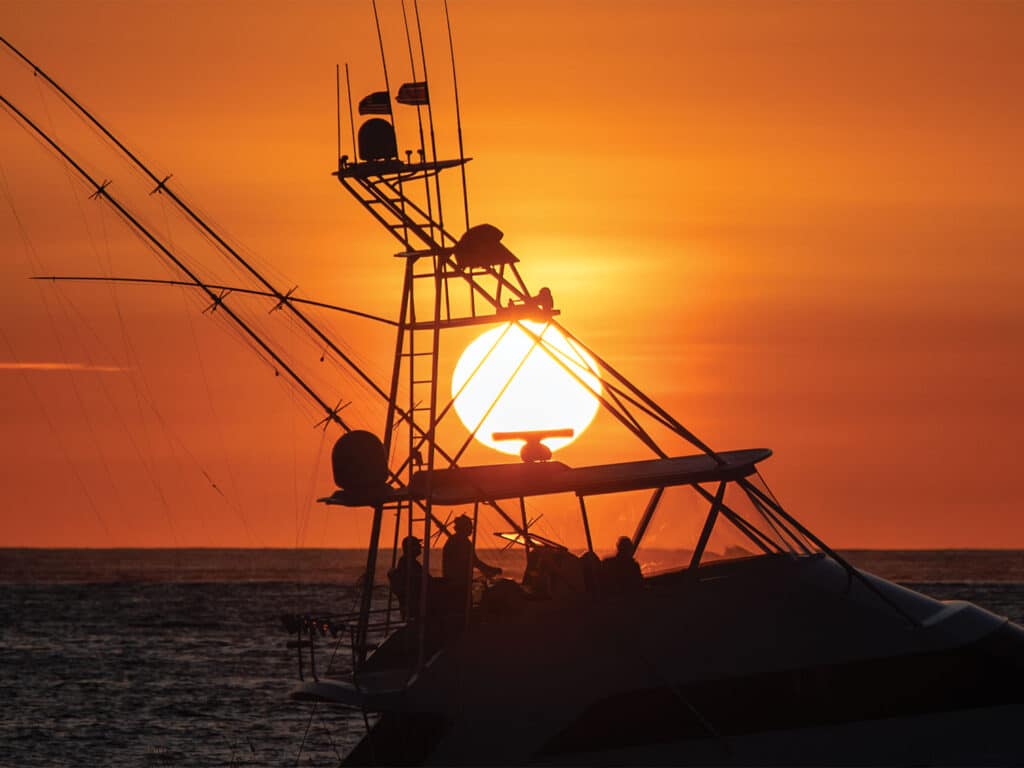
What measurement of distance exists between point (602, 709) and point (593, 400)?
415 centimetres

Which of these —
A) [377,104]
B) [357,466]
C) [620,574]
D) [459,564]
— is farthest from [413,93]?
[620,574]

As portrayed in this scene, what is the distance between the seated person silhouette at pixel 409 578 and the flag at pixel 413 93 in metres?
5.86

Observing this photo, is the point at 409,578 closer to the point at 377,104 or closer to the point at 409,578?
the point at 409,578

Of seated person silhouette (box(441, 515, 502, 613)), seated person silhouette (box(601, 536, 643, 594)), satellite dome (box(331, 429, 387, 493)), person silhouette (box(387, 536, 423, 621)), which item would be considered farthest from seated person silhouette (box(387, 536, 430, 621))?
seated person silhouette (box(601, 536, 643, 594))

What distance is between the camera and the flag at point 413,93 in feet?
76.4

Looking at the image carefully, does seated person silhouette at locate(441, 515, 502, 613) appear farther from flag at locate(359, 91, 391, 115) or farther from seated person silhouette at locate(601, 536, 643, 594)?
flag at locate(359, 91, 391, 115)

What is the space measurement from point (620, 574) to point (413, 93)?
279 inches

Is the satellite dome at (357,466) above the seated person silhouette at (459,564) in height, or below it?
above

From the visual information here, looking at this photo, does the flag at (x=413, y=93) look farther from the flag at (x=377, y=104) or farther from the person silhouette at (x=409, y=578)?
the person silhouette at (x=409, y=578)

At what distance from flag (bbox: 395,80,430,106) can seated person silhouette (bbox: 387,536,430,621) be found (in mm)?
5862

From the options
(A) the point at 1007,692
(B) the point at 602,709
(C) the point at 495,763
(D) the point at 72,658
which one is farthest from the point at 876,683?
(D) the point at 72,658

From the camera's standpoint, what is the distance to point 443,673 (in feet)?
68.4

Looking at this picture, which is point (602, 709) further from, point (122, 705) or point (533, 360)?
point (122, 705)

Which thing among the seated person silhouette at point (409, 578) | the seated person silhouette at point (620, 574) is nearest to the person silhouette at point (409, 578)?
the seated person silhouette at point (409, 578)
